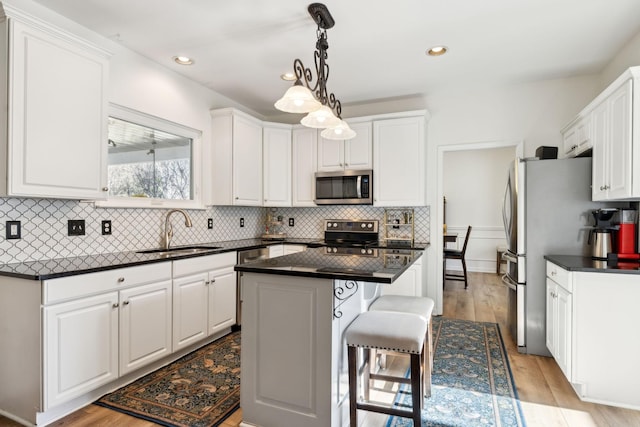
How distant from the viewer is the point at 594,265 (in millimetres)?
2256

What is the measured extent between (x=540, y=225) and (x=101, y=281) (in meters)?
3.38

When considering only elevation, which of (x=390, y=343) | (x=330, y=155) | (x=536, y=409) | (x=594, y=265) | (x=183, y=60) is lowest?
(x=536, y=409)

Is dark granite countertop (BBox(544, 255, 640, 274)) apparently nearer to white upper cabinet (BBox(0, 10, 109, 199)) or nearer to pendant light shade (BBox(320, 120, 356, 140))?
pendant light shade (BBox(320, 120, 356, 140))

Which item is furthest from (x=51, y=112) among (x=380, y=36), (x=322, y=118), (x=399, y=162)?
(x=399, y=162)

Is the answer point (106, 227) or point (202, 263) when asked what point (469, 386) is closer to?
point (202, 263)

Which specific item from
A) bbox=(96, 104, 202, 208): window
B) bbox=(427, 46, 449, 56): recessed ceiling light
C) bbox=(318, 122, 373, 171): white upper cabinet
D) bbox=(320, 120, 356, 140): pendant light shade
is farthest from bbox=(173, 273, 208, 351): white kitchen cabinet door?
bbox=(427, 46, 449, 56): recessed ceiling light

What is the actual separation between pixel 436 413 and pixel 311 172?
299 cm

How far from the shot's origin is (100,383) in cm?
216

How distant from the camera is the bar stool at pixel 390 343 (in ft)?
5.46

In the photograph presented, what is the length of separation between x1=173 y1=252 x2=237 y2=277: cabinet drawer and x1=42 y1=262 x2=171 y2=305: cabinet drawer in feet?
0.32

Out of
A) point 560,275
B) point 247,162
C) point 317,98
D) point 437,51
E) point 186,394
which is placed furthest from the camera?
point 247,162

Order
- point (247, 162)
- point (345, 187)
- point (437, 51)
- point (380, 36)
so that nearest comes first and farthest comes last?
point (380, 36) < point (437, 51) < point (247, 162) < point (345, 187)

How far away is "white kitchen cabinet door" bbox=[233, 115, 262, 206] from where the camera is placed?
12.5ft

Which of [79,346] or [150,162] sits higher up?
[150,162]
